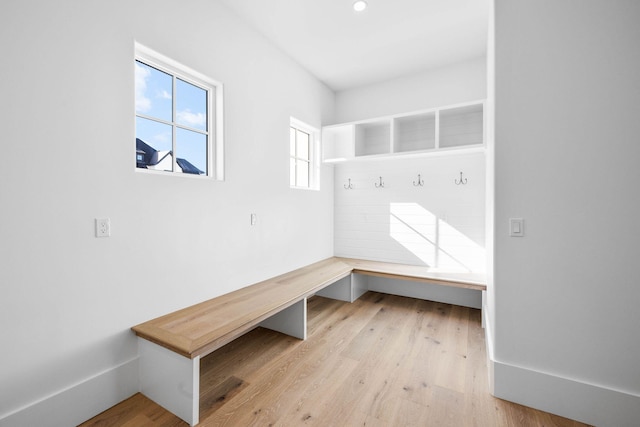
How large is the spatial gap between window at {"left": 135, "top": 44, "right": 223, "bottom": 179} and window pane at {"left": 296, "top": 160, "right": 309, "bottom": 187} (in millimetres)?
1391

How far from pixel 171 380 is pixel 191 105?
1972mm

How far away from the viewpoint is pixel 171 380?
64.9 inches

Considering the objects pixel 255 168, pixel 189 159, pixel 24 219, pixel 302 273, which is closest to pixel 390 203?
pixel 302 273

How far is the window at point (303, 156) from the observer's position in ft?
11.7

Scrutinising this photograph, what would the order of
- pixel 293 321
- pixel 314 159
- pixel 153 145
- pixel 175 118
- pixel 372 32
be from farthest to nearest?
pixel 314 159, pixel 372 32, pixel 293 321, pixel 175 118, pixel 153 145

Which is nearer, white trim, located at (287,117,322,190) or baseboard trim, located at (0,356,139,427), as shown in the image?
baseboard trim, located at (0,356,139,427)

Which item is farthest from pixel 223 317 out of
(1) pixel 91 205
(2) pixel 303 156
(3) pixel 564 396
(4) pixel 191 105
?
(2) pixel 303 156

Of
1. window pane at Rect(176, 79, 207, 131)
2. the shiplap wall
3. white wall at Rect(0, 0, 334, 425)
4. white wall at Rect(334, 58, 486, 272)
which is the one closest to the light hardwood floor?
white wall at Rect(0, 0, 334, 425)

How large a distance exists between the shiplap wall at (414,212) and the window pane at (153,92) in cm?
250

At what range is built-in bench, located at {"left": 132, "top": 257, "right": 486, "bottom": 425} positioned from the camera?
5.18 ft

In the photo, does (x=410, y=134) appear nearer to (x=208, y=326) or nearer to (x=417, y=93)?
(x=417, y=93)

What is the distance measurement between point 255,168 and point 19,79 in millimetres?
1622

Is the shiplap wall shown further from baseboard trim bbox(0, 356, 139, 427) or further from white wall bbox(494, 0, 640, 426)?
baseboard trim bbox(0, 356, 139, 427)

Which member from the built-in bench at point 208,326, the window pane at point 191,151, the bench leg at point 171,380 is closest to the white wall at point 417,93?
the built-in bench at point 208,326
